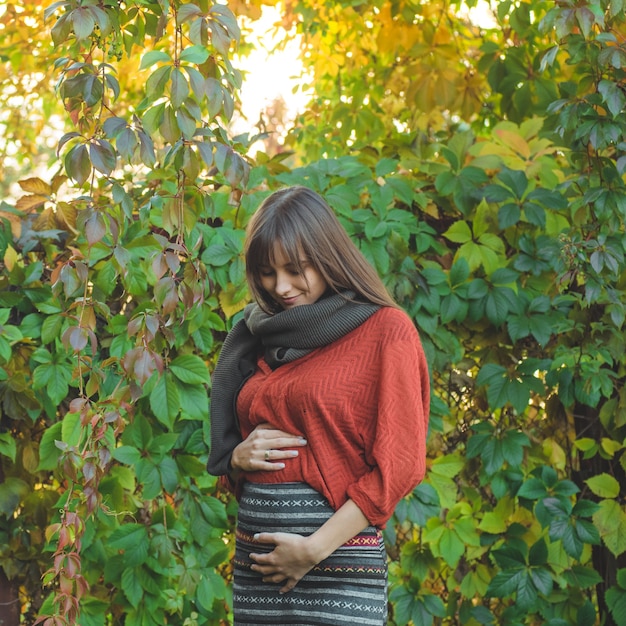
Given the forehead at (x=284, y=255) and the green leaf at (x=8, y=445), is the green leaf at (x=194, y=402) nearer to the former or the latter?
the green leaf at (x=8, y=445)

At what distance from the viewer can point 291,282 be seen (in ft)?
5.56

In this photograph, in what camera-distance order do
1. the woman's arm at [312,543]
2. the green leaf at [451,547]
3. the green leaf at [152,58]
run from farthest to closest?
the green leaf at [451,547] < the woman's arm at [312,543] < the green leaf at [152,58]

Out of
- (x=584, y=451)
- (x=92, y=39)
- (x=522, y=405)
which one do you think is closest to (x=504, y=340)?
(x=522, y=405)

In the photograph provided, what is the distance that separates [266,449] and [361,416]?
0.20m

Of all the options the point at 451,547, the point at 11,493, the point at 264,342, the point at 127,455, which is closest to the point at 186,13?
the point at 264,342

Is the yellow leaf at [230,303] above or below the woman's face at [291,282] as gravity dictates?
below

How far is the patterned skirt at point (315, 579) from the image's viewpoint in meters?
1.58

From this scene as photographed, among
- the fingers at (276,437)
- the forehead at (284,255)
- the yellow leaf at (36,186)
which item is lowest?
the fingers at (276,437)

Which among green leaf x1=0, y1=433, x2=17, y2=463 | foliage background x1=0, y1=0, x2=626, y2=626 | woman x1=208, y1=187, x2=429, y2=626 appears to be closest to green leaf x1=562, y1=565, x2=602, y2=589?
foliage background x1=0, y1=0, x2=626, y2=626

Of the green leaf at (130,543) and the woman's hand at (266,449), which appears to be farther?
the green leaf at (130,543)

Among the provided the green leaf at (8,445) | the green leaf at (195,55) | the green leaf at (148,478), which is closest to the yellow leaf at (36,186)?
the green leaf at (8,445)

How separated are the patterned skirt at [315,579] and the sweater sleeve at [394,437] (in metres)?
0.07

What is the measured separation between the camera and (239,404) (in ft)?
5.93

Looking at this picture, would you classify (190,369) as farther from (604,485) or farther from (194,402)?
(604,485)
